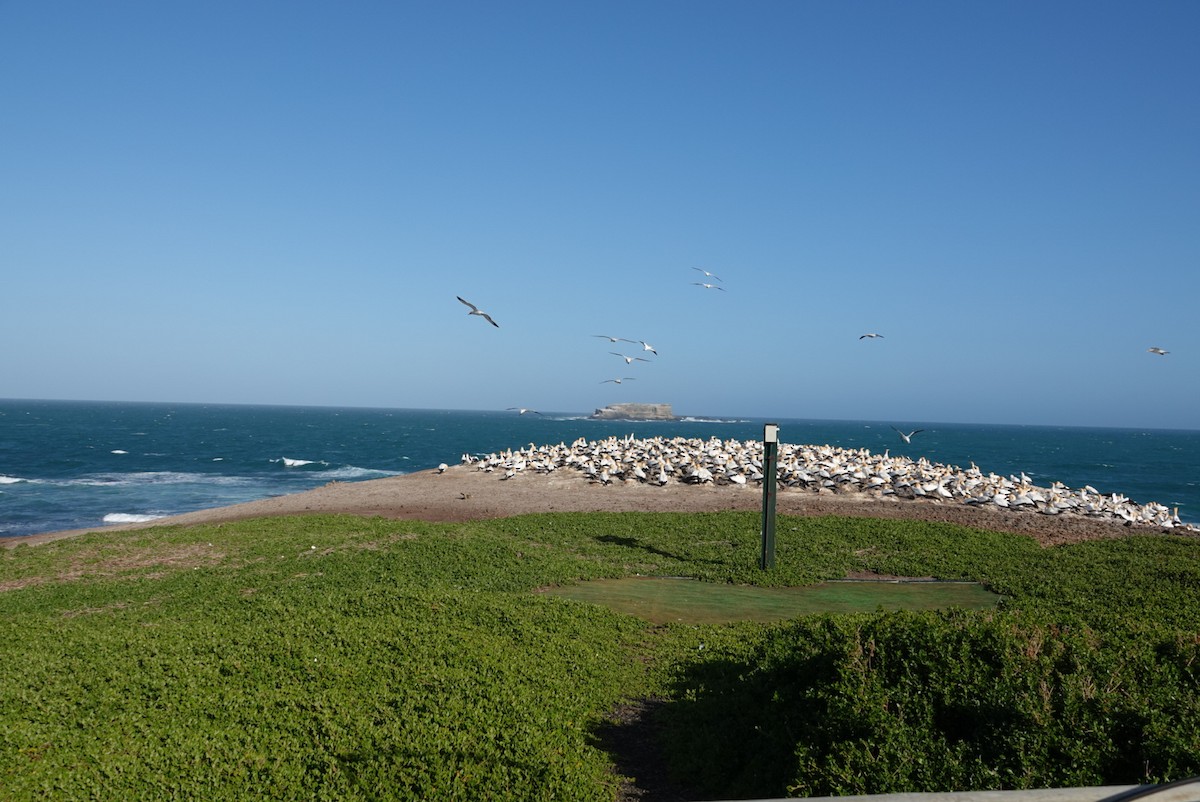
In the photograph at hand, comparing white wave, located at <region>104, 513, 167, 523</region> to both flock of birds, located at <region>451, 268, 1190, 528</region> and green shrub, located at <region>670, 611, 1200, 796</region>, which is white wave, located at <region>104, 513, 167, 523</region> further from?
green shrub, located at <region>670, 611, 1200, 796</region>

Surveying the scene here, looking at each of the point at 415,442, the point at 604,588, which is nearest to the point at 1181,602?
the point at 604,588

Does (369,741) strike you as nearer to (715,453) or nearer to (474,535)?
(474,535)

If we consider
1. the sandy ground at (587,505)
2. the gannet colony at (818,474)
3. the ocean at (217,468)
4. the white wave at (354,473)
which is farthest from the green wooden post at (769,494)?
the white wave at (354,473)

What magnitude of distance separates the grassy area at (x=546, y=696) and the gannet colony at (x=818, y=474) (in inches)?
484

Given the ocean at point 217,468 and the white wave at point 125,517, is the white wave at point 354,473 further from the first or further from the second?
the white wave at point 125,517

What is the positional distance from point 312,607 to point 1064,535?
18.8m

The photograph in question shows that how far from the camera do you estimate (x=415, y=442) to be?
291 feet

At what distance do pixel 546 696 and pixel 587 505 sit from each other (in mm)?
16926

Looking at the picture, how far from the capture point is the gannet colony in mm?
23969

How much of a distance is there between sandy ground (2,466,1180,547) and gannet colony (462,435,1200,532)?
0.64m

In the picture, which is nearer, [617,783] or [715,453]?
[617,783]

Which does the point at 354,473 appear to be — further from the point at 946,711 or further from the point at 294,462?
the point at 946,711

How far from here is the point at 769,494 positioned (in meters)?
14.8

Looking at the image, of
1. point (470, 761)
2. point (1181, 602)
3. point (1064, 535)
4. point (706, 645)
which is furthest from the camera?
point (1064, 535)
